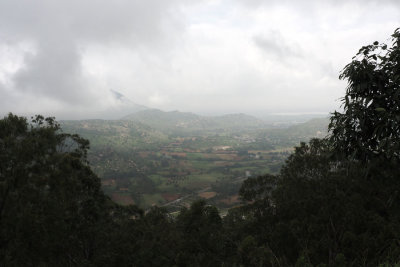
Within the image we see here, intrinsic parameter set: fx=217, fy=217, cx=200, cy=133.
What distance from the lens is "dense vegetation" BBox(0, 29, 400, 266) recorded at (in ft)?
19.6

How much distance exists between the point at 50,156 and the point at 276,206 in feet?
52.3

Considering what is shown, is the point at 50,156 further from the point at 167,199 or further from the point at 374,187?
the point at 167,199

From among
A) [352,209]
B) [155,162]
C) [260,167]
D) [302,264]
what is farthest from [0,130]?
[155,162]

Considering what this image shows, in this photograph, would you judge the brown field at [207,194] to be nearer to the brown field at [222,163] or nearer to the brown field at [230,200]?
the brown field at [230,200]

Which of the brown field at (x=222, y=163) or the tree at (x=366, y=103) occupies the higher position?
the tree at (x=366, y=103)

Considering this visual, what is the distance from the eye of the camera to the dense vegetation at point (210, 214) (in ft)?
19.6

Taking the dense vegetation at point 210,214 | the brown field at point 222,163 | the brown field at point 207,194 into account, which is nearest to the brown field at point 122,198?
the brown field at point 207,194

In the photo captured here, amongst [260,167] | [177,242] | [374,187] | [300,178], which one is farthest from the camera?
[260,167]

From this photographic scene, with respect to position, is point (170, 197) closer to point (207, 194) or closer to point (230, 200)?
point (207, 194)

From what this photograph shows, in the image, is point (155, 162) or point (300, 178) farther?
point (155, 162)

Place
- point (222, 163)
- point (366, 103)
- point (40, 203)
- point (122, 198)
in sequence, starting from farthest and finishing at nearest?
1. point (222, 163)
2. point (122, 198)
3. point (40, 203)
4. point (366, 103)

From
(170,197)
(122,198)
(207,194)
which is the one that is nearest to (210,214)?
(122,198)

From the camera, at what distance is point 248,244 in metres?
10.2

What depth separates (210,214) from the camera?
16.8 m
